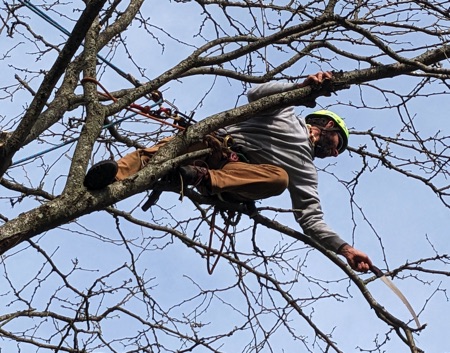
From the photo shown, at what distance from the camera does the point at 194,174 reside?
12.6ft

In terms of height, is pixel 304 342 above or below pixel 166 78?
below

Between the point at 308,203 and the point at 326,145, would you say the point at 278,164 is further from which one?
the point at 326,145

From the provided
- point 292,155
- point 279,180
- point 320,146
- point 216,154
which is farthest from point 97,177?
point 320,146

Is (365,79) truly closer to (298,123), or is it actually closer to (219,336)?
(298,123)

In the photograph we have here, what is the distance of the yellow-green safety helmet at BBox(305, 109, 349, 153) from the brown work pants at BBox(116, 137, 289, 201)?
0.90 meters

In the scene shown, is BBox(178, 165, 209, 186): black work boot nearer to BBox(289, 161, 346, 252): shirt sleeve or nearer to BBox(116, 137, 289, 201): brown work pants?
BBox(116, 137, 289, 201): brown work pants

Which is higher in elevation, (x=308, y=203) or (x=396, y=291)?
(x=308, y=203)

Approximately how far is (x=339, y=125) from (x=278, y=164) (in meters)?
0.81

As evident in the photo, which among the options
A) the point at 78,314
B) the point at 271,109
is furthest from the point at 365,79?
the point at 78,314

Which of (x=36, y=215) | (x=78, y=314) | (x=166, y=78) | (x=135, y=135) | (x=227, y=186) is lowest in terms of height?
(x=36, y=215)

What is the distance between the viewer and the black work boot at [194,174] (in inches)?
149

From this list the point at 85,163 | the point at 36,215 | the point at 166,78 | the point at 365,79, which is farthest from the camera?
the point at 166,78

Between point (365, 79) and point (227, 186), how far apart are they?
92 cm

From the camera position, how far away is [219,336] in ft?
15.2
